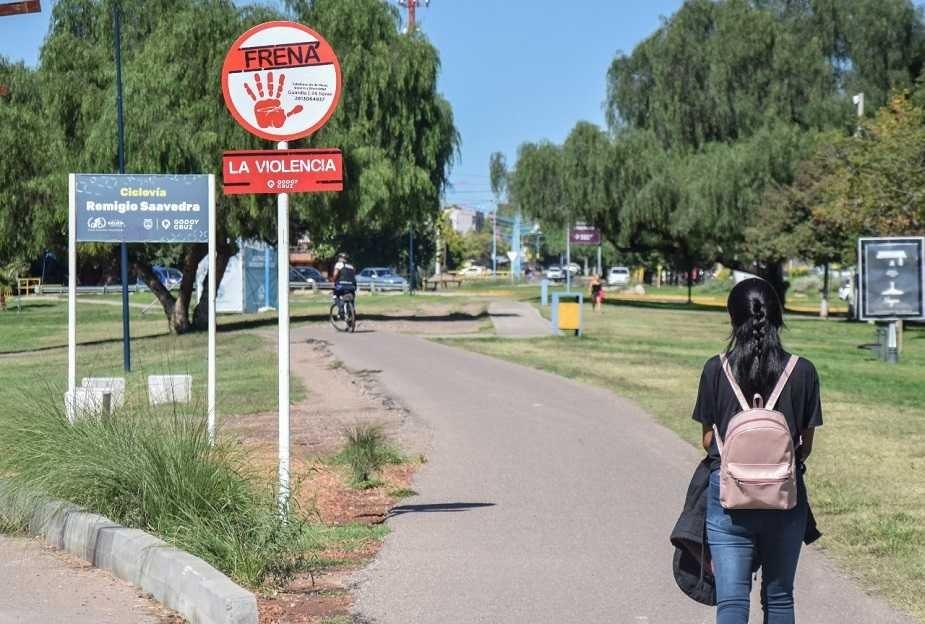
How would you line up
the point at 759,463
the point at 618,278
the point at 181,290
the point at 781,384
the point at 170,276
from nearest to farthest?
the point at 759,463 < the point at 781,384 < the point at 181,290 < the point at 170,276 < the point at 618,278

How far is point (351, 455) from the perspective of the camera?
10781mm

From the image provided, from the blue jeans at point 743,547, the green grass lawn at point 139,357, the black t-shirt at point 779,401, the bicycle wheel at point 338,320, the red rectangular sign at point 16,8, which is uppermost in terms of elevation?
the red rectangular sign at point 16,8

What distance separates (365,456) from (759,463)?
6388 millimetres

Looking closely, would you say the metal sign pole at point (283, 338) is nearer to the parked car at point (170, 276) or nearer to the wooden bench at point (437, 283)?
the parked car at point (170, 276)

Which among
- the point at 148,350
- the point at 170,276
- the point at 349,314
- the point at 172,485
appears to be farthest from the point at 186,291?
the point at 170,276

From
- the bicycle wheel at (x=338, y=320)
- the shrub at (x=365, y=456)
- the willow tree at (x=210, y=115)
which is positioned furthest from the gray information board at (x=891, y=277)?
the shrub at (x=365, y=456)

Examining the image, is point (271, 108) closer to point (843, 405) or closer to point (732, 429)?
point (732, 429)

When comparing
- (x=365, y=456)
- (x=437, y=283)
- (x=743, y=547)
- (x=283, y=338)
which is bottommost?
(x=365, y=456)

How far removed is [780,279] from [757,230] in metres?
6.37

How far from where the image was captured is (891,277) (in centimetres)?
2402

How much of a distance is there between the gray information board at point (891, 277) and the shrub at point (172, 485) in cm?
1831

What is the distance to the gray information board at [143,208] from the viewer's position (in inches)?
558

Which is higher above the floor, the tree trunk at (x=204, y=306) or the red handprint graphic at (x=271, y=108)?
the red handprint graphic at (x=271, y=108)

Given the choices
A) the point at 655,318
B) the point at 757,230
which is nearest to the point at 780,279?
the point at 757,230
